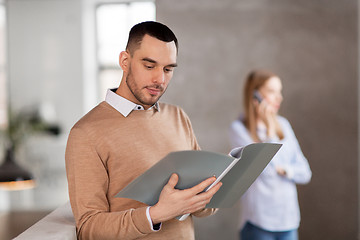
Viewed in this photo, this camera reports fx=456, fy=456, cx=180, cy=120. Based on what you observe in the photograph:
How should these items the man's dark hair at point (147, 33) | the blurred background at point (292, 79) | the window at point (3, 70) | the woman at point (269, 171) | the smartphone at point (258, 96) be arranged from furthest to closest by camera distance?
1. the window at point (3, 70)
2. the blurred background at point (292, 79)
3. the smartphone at point (258, 96)
4. the woman at point (269, 171)
5. the man's dark hair at point (147, 33)

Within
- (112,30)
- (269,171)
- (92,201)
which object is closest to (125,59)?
(92,201)

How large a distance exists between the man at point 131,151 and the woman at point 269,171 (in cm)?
128

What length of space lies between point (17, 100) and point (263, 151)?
6620 mm

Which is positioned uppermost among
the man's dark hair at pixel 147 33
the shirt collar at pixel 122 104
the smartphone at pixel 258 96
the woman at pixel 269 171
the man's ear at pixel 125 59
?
the man's dark hair at pixel 147 33

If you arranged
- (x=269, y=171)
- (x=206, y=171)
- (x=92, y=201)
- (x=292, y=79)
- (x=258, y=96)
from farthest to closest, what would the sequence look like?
1. (x=292, y=79)
2. (x=258, y=96)
3. (x=269, y=171)
4. (x=92, y=201)
5. (x=206, y=171)

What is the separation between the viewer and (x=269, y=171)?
2689mm

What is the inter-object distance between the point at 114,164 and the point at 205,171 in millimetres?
322

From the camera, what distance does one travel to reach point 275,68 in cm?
368

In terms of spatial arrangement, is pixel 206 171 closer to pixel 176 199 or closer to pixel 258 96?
pixel 176 199

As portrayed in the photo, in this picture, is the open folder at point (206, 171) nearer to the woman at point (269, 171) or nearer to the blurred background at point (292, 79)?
the woman at point (269, 171)

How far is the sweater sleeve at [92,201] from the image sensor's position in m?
1.23

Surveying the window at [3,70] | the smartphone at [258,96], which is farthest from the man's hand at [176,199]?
the window at [3,70]

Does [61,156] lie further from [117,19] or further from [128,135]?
[128,135]

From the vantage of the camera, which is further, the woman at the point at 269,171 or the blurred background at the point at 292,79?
the blurred background at the point at 292,79
